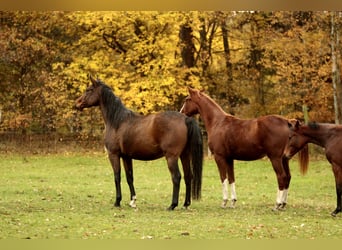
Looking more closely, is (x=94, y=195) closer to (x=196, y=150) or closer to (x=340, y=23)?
(x=196, y=150)

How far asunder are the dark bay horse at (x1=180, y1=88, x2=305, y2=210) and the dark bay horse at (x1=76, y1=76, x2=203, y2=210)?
55cm

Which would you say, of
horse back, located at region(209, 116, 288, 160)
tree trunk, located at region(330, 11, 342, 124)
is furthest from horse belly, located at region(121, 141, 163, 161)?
tree trunk, located at region(330, 11, 342, 124)

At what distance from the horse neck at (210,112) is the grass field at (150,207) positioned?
1361mm

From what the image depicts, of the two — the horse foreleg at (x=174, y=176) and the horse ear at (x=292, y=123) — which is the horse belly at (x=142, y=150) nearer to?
the horse foreleg at (x=174, y=176)

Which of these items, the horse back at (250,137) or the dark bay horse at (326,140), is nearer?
the dark bay horse at (326,140)

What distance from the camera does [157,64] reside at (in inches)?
795

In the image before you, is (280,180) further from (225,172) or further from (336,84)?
(336,84)

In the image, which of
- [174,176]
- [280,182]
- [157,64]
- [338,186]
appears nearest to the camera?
[338,186]

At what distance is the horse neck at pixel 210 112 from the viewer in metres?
9.66

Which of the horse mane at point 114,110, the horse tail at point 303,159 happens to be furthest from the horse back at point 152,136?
the horse tail at point 303,159

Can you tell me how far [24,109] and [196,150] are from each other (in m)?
14.3

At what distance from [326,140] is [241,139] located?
4.22ft

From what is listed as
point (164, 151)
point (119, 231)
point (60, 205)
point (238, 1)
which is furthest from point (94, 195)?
point (238, 1)

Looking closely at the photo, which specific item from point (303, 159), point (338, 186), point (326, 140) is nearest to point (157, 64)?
point (303, 159)
